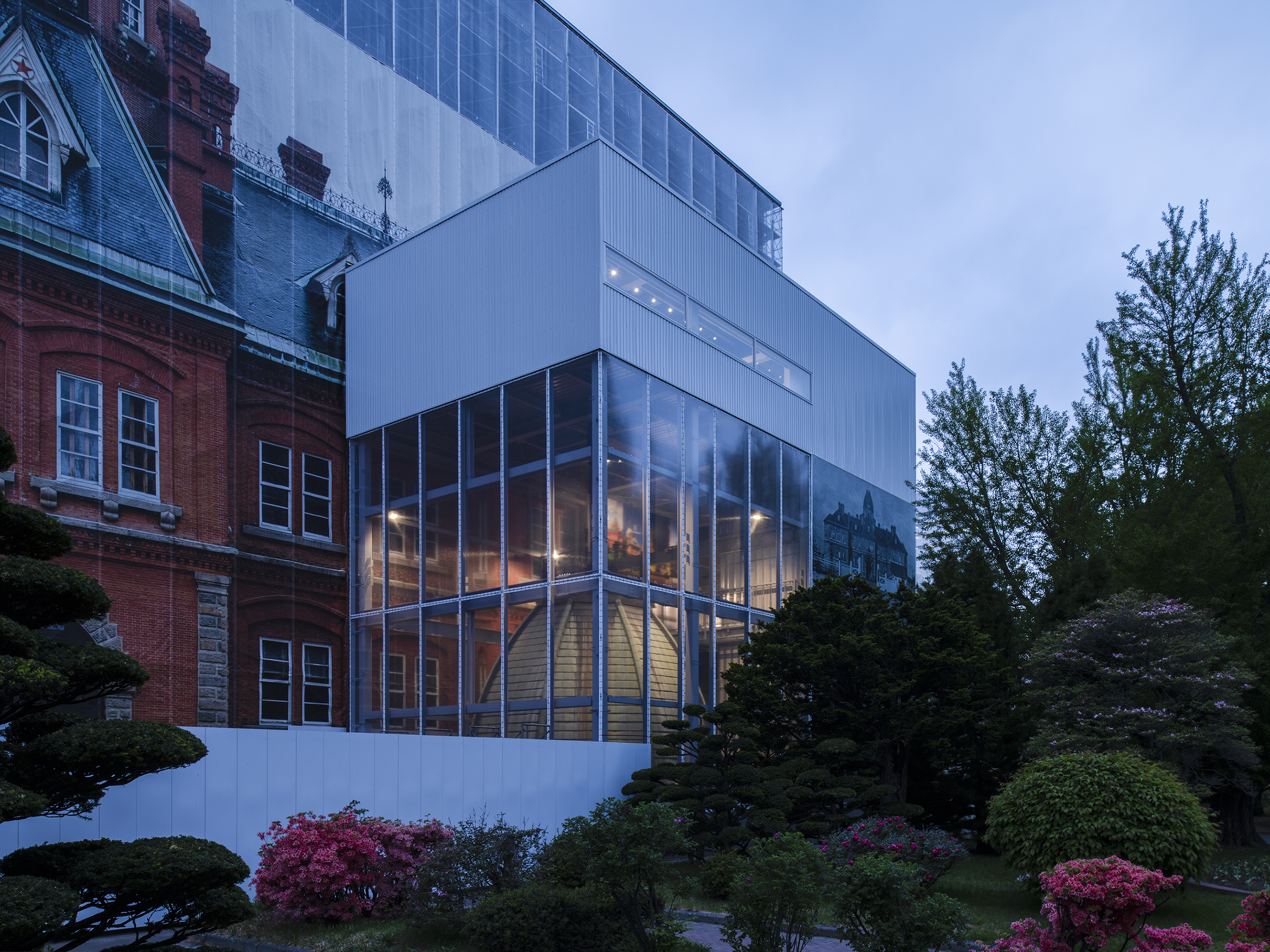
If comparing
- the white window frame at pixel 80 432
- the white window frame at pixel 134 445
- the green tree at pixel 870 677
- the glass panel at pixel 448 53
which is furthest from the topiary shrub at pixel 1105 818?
the glass panel at pixel 448 53

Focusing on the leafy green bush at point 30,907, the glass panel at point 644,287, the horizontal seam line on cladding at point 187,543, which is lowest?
the leafy green bush at point 30,907

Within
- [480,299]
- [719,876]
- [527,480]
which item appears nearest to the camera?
[719,876]

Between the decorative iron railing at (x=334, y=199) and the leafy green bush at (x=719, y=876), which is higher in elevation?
the decorative iron railing at (x=334, y=199)

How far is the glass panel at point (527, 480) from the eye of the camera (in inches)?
864

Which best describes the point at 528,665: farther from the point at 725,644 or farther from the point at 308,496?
the point at 308,496

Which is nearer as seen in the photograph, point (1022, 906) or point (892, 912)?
point (892, 912)

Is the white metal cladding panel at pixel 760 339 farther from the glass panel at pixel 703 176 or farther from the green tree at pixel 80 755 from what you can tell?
the green tree at pixel 80 755

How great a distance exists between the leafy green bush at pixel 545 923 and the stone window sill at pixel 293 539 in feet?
48.8

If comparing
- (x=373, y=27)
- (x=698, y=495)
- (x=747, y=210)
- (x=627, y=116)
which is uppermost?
(x=627, y=116)

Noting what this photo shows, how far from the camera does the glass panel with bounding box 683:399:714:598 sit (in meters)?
23.1

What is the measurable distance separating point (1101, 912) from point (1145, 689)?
9460mm

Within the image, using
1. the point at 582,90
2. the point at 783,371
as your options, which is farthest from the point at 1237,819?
the point at 582,90

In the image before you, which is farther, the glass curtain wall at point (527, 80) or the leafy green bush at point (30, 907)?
the glass curtain wall at point (527, 80)

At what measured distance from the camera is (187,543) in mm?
21719
